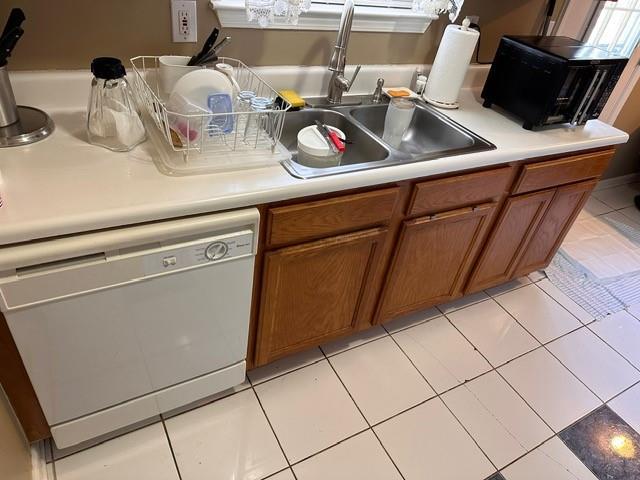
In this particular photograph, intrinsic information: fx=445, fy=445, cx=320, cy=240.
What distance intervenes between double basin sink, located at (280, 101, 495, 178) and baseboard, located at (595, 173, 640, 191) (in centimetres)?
225

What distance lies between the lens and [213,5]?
4.56ft

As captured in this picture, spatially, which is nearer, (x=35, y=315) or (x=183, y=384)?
(x=35, y=315)

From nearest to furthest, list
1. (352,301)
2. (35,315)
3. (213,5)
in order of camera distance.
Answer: (35,315), (213,5), (352,301)

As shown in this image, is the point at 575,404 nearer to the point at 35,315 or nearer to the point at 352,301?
the point at 352,301

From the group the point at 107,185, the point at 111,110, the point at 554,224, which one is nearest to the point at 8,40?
the point at 111,110

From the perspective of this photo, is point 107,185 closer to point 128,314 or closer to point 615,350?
point 128,314

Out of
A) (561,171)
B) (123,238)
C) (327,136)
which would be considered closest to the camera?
(123,238)

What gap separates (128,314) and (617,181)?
372cm

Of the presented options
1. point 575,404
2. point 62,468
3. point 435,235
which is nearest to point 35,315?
point 62,468

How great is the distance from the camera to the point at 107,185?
1057 mm

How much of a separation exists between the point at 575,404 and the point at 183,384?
1.55 meters

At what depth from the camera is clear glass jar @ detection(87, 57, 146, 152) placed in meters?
1.12

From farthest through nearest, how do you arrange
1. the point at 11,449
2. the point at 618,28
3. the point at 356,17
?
the point at 618,28 < the point at 356,17 < the point at 11,449

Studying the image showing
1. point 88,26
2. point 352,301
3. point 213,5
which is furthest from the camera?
point 352,301
